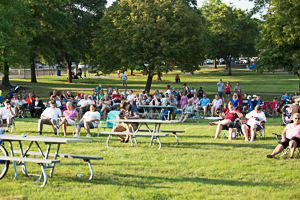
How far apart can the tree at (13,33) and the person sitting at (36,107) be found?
401 inches

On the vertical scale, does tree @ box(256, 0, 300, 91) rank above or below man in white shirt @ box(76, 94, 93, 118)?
above

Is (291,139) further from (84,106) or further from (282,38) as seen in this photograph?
(282,38)

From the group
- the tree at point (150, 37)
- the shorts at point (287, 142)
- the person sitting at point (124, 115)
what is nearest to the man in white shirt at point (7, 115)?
the person sitting at point (124, 115)

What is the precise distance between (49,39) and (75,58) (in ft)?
16.1

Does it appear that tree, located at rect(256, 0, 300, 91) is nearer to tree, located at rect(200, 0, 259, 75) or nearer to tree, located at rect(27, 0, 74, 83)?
tree, located at rect(27, 0, 74, 83)

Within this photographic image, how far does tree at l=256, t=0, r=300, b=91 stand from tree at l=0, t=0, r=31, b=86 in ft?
63.3

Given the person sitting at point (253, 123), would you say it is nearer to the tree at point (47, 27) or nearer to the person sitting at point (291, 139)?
the person sitting at point (291, 139)

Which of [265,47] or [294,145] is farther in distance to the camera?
[265,47]

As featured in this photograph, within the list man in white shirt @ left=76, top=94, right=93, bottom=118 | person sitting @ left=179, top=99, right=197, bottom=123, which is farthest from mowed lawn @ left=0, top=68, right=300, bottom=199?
man in white shirt @ left=76, top=94, right=93, bottom=118

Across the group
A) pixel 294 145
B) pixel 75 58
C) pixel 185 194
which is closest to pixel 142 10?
pixel 75 58

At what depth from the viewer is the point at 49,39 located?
38.5m

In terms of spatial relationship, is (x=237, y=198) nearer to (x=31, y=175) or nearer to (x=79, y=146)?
(x=31, y=175)

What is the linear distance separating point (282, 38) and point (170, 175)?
23.2 metres

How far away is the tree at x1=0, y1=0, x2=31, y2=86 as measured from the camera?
30688 millimetres
